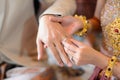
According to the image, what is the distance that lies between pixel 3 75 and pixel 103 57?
1.44 ft

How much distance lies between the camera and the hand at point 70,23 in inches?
32.2

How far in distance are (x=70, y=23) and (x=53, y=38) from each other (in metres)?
0.12

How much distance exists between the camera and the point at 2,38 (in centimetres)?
94

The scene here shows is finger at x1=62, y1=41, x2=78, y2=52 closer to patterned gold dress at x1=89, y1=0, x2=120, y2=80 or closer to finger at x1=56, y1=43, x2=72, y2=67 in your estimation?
finger at x1=56, y1=43, x2=72, y2=67

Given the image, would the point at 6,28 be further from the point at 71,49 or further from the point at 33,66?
the point at 71,49

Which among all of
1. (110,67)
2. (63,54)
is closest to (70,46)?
(63,54)

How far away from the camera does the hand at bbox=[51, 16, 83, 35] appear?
82 cm

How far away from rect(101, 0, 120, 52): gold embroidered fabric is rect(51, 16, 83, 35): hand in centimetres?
9

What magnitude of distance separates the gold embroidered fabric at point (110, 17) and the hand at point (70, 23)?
95mm

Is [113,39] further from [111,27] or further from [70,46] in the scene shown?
[70,46]

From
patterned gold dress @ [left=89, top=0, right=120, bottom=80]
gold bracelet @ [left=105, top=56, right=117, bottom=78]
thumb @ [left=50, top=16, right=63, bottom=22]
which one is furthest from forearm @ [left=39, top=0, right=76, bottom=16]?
gold bracelet @ [left=105, top=56, right=117, bottom=78]

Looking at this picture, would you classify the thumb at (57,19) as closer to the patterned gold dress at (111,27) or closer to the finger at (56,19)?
the finger at (56,19)

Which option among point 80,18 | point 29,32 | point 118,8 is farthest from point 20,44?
point 118,8

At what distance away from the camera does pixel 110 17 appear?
832 millimetres
